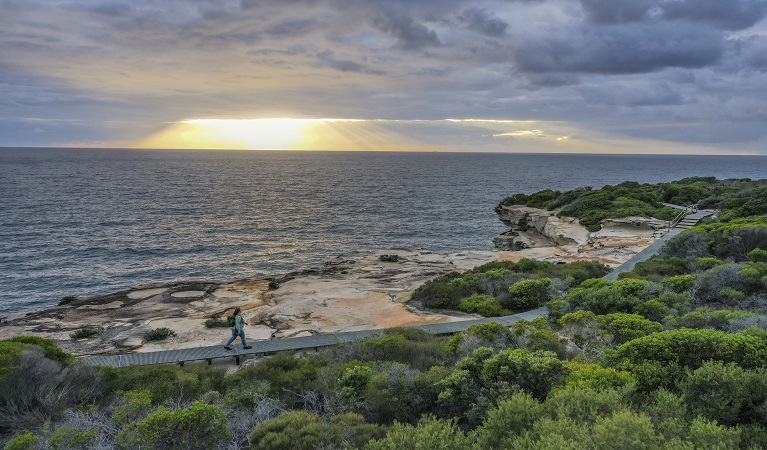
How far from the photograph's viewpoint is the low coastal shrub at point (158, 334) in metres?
17.8

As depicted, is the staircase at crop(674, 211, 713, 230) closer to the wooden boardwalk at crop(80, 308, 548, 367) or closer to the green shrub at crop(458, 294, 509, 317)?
the green shrub at crop(458, 294, 509, 317)

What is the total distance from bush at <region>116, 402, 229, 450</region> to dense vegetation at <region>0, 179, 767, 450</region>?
0.07 feet

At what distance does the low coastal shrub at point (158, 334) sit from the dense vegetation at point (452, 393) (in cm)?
619

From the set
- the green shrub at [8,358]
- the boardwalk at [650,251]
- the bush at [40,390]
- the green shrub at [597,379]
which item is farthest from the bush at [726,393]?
the boardwalk at [650,251]

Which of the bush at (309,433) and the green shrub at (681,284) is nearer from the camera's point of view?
the bush at (309,433)

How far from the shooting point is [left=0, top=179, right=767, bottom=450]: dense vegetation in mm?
6547

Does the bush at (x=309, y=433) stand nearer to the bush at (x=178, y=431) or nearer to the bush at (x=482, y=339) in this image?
the bush at (x=178, y=431)

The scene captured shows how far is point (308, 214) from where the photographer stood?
206ft

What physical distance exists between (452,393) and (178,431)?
16.8 ft

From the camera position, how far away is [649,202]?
2003 inches

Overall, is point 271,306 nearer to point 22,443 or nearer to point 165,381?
point 165,381

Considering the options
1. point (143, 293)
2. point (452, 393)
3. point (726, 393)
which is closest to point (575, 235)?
point (143, 293)

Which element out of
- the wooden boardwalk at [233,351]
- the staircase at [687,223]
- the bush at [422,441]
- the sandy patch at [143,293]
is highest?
the staircase at [687,223]

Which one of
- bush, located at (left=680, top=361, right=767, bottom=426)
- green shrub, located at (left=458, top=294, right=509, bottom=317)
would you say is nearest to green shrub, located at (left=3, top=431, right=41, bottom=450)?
bush, located at (left=680, top=361, right=767, bottom=426)
